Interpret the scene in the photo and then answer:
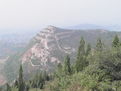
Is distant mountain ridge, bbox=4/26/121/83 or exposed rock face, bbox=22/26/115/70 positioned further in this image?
exposed rock face, bbox=22/26/115/70

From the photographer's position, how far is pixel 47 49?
14800cm

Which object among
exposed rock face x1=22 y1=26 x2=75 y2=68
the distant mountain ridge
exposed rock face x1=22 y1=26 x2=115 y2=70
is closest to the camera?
the distant mountain ridge

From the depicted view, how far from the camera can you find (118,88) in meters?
28.4

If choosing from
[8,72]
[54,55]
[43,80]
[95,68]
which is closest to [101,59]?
[95,68]

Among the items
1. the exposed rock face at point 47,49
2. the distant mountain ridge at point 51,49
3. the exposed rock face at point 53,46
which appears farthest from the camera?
the exposed rock face at point 47,49

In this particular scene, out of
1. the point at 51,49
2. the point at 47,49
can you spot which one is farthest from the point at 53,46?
the point at 47,49

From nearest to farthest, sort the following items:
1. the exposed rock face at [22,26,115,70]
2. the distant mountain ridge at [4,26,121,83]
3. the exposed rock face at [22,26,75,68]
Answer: the distant mountain ridge at [4,26,121,83]
the exposed rock face at [22,26,115,70]
the exposed rock face at [22,26,75,68]

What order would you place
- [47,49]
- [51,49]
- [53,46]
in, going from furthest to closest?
1. [53,46]
2. [47,49]
3. [51,49]

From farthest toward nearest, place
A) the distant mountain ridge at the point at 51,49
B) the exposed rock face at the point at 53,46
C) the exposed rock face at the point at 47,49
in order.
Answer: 1. the exposed rock face at the point at 47,49
2. the exposed rock face at the point at 53,46
3. the distant mountain ridge at the point at 51,49

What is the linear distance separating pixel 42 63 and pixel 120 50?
106 metres

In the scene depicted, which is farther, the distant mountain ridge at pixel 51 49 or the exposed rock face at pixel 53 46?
the exposed rock face at pixel 53 46

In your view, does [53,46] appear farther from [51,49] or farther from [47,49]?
Answer: [47,49]

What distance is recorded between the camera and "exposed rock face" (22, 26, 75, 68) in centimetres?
13991

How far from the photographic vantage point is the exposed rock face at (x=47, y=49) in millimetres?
139913
